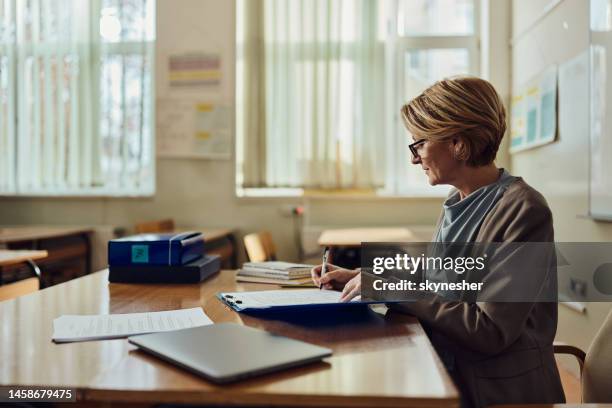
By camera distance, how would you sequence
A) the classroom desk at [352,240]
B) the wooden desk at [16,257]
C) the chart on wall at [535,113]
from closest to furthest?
the wooden desk at [16,257] → the chart on wall at [535,113] → the classroom desk at [352,240]

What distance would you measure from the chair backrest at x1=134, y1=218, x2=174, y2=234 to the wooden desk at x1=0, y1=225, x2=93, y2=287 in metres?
0.55

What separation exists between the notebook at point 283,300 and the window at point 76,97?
364cm

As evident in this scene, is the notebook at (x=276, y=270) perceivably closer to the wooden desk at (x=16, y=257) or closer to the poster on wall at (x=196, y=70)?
the wooden desk at (x=16, y=257)

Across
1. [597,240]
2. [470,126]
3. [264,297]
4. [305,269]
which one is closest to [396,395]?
[264,297]

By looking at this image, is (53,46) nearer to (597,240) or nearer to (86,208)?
(86,208)

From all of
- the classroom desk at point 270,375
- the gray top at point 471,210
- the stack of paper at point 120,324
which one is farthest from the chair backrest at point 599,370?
the stack of paper at point 120,324

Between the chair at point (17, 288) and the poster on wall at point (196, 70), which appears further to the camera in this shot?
the poster on wall at point (196, 70)

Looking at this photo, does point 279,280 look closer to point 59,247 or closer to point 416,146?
point 416,146

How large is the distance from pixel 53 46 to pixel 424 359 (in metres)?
4.82

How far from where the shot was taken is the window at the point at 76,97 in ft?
16.0

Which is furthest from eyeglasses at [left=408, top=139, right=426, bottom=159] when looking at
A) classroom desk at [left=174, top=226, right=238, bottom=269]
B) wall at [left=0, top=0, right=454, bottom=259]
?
wall at [left=0, top=0, right=454, bottom=259]

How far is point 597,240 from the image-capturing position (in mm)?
2797

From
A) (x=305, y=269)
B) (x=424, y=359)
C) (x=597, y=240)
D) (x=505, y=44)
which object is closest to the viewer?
(x=424, y=359)

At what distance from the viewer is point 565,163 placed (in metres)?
3.15
